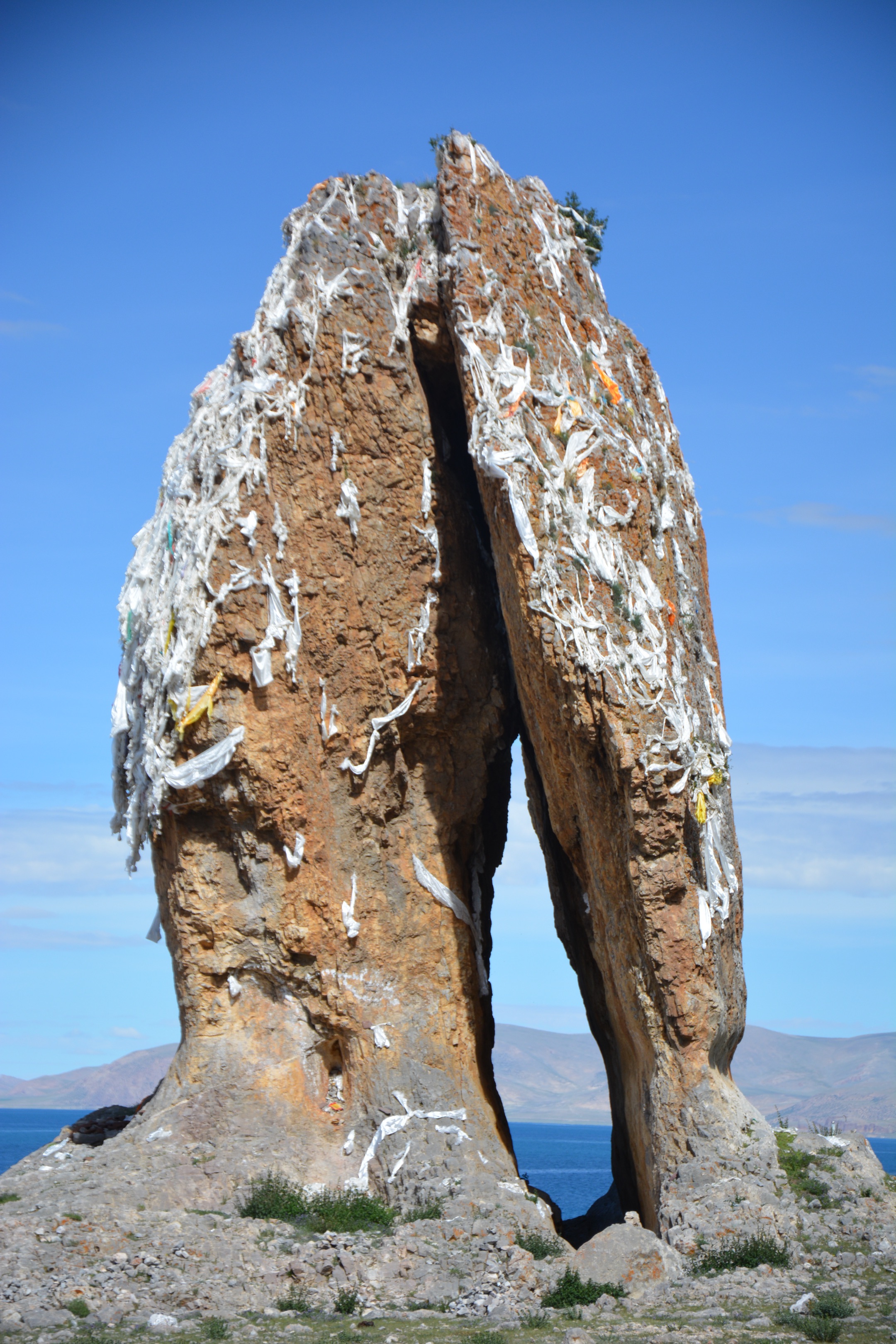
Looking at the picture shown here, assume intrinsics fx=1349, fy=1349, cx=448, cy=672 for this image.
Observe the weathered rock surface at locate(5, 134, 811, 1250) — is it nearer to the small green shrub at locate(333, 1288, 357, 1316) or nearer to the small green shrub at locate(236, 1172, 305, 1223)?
the small green shrub at locate(236, 1172, 305, 1223)

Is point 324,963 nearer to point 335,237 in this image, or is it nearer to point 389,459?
point 389,459

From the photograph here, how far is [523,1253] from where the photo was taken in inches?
473

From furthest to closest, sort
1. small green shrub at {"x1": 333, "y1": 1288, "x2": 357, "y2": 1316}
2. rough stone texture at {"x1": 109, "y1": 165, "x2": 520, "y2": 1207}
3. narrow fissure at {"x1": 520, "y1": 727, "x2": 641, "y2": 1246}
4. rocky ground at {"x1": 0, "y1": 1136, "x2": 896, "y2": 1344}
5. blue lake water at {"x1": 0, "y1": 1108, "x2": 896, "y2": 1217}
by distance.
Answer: blue lake water at {"x1": 0, "y1": 1108, "x2": 896, "y2": 1217}
narrow fissure at {"x1": 520, "y1": 727, "x2": 641, "y2": 1246}
rough stone texture at {"x1": 109, "y1": 165, "x2": 520, "y2": 1207}
small green shrub at {"x1": 333, "y1": 1288, "x2": 357, "y2": 1316}
rocky ground at {"x1": 0, "y1": 1136, "x2": 896, "y2": 1344}

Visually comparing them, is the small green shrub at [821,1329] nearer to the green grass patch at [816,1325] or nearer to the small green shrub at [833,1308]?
the green grass patch at [816,1325]

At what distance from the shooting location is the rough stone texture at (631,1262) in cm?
1174

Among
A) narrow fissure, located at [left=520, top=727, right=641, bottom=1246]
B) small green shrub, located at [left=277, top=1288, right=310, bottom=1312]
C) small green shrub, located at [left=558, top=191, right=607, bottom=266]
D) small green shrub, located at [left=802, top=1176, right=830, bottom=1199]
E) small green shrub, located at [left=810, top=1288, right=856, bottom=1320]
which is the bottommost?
small green shrub, located at [left=277, top=1288, right=310, bottom=1312]

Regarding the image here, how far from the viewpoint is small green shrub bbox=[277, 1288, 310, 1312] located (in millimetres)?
11297

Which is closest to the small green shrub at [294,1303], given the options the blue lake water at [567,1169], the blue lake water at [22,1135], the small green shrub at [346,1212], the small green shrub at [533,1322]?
the small green shrub at [346,1212]

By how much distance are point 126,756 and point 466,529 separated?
4.84 m

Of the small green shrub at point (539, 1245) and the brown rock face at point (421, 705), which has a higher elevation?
the brown rock face at point (421, 705)

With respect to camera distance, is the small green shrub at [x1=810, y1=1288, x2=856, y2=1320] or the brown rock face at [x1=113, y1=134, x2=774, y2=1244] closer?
the small green shrub at [x1=810, y1=1288, x2=856, y2=1320]

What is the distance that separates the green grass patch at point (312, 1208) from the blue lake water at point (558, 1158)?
8965 millimetres

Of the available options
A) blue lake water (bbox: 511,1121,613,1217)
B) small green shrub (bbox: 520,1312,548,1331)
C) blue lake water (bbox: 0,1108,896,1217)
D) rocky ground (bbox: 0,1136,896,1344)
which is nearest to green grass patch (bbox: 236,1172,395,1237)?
rocky ground (bbox: 0,1136,896,1344)

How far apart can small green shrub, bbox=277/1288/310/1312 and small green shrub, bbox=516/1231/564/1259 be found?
2143 millimetres
